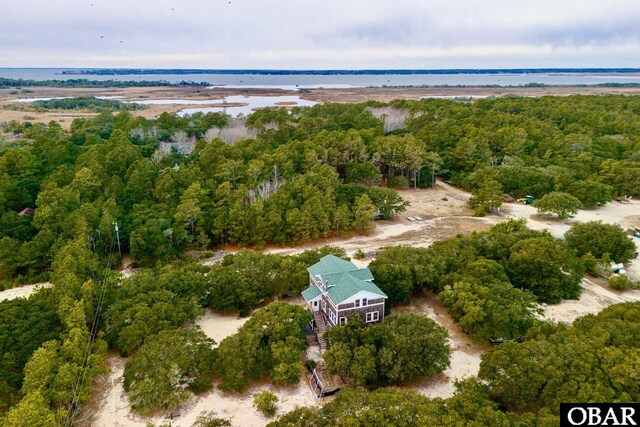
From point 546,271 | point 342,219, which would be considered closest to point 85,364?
point 342,219

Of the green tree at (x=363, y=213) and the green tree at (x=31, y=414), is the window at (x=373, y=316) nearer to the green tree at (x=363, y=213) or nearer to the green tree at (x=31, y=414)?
the green tree at (x=31, y=414)

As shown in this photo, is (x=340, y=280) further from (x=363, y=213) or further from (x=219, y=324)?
(x=363, y=213)

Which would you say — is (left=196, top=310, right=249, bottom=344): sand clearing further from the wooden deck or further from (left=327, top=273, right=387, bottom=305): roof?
(left=327, top=273, right=387, bottom=305): roof

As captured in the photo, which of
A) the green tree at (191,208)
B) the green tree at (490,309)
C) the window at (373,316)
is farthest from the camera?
the green tree at (191,208)

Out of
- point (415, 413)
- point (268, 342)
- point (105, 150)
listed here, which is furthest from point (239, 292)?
point (105, 150)

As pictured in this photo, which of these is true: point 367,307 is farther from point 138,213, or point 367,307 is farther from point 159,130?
point 159,130

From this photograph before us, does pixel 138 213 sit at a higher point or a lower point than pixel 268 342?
higher

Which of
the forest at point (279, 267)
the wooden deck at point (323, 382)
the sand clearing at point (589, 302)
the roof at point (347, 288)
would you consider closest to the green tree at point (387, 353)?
the forest at point (279, 267)
